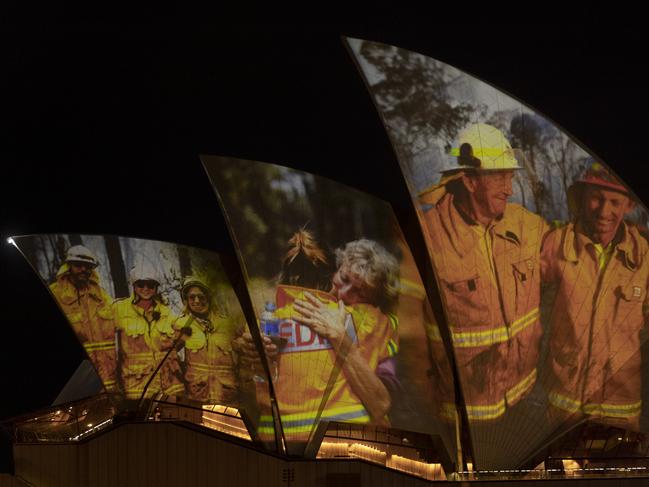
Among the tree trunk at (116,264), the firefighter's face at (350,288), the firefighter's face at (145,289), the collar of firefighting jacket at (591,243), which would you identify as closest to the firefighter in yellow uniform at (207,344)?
the firefighter's face at (145,289)

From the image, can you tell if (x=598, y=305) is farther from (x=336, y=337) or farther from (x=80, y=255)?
(x=80, y=255)

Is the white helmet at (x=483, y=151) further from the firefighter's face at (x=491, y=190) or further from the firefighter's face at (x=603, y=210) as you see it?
the firefighter's face at (x=603, y=210)

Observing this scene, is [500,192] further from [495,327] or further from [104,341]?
[104,341]

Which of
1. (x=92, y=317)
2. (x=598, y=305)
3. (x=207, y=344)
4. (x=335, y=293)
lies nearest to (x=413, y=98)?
(x=335, y=293)

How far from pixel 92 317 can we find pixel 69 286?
1403 mm

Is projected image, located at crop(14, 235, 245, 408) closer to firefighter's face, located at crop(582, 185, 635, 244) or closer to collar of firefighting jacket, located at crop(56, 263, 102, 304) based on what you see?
collar of firefighting jacket, located at crop(56, 263, 102, 304)

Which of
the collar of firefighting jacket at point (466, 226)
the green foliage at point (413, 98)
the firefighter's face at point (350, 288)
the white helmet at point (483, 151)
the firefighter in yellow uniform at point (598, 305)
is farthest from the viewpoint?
the firefighter's face at point (350, 288)

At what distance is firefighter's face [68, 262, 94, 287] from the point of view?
3142 centimetres

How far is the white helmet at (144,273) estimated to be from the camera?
104ft

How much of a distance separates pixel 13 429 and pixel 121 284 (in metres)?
6.35

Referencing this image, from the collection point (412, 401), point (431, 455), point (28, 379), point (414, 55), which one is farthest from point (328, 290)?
point (28, 379)

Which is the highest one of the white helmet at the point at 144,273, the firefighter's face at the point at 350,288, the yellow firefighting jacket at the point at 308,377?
the white helmet at the point at 144,273

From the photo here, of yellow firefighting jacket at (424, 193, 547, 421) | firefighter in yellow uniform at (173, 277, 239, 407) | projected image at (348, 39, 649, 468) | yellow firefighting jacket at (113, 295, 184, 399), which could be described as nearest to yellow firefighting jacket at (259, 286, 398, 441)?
yellow firefighting jacket at (424, 193, 547, 421)

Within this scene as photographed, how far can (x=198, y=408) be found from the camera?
31.9 metres
